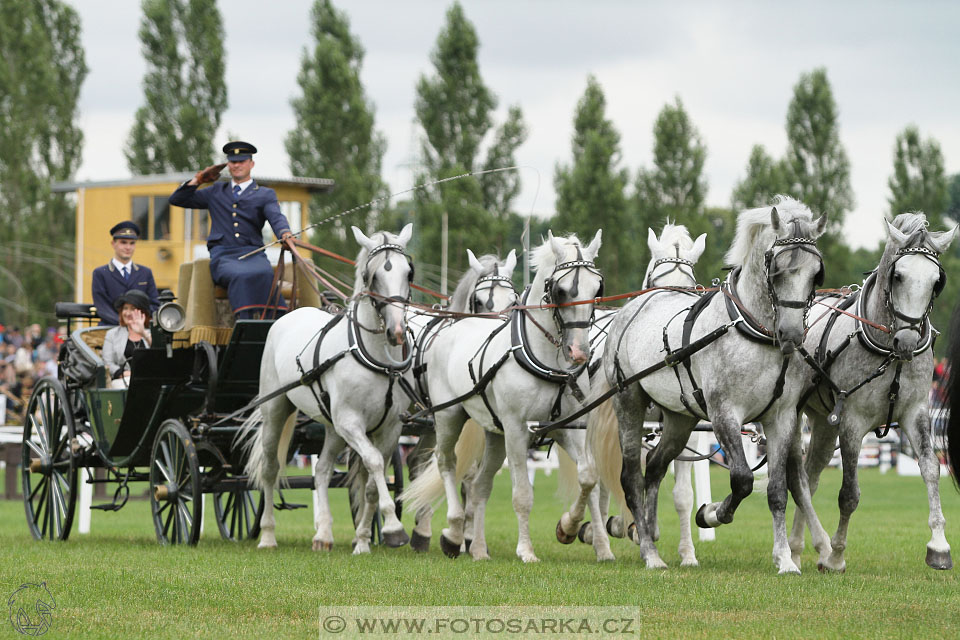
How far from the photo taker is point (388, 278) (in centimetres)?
963

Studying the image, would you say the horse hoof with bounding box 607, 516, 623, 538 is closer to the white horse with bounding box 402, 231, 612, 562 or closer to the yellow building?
the white horse with bounding box 402, 231, 612, 562

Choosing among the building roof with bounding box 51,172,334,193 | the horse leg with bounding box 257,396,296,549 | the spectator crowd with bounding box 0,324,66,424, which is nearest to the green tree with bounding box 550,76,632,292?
the building roof with bounding box 51,172,334,193

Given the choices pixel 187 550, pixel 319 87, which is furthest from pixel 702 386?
pixel 319 87

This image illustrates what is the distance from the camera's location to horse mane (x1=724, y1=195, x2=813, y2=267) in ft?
26.6

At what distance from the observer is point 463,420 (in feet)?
34.0

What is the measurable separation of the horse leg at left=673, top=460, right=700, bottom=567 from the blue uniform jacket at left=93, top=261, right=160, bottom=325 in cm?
482

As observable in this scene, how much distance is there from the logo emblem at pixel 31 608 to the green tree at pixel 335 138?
28.7 meters

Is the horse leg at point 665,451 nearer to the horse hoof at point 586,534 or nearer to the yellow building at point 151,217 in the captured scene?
the horse hoof at point 586,534

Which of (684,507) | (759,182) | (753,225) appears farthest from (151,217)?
(753,225)

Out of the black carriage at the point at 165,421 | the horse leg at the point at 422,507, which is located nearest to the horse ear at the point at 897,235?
the horse leg at the point at 422,507

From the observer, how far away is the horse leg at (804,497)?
8.85m

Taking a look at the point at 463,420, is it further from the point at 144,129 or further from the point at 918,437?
the point at 144,129

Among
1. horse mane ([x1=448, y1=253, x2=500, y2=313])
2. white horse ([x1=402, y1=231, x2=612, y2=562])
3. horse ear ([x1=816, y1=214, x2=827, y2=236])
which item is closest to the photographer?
horse ear ([x1=816, y1=214, x2=827, y2=236])

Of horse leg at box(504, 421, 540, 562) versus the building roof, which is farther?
the building roof
